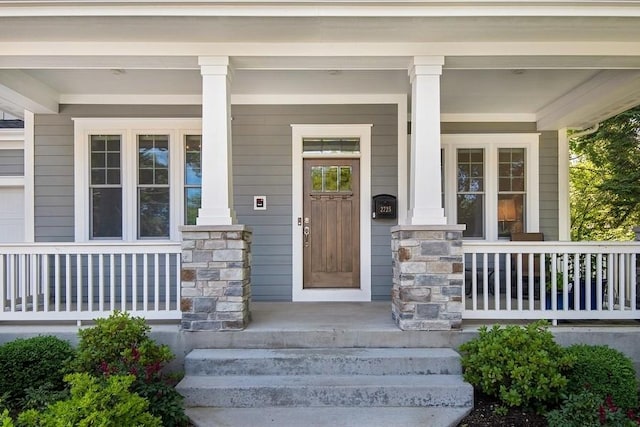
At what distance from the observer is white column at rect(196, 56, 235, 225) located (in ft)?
13.7

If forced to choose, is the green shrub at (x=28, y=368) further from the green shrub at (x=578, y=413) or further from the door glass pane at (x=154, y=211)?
the green shrub at (x=578, y=413)

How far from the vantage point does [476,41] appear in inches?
165

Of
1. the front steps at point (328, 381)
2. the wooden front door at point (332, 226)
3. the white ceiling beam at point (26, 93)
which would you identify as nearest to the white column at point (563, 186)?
the wooden front door at point (332, 226)

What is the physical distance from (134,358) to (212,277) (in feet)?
2.95

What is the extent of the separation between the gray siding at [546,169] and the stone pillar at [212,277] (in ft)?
12.4

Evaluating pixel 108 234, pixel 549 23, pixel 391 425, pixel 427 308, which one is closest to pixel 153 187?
pixel 108 234

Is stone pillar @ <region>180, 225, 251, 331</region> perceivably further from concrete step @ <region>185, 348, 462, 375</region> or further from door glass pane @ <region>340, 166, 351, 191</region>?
door glass pane @ <region>340, 166, 351, 191</region>

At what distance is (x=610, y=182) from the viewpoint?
31.6ft

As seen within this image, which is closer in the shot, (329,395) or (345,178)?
(329,395)

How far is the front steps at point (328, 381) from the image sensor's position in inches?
142

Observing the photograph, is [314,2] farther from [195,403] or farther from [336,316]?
[195,403]

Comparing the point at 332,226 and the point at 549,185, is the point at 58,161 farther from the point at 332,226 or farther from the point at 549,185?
the point at 549,185

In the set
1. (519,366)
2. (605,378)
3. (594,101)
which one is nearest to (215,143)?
(519,366)

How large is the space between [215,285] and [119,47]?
2247 mm
